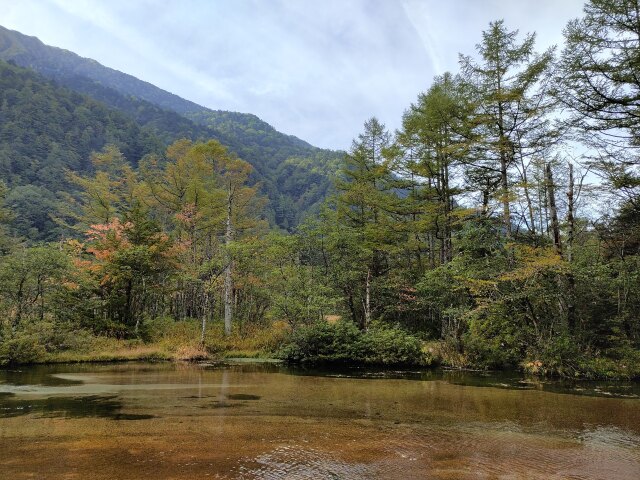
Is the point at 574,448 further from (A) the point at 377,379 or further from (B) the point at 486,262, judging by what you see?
(B) the point at 486,262

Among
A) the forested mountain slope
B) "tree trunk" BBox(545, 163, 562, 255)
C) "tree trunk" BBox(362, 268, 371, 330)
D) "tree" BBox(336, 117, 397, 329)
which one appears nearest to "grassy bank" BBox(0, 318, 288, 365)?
"tree trunk" BBox(362, 268, 371, 330)

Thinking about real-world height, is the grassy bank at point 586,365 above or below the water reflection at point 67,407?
above

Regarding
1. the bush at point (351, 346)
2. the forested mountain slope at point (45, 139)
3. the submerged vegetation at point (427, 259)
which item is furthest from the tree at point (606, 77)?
the forested mountain slope at point (45, 139)

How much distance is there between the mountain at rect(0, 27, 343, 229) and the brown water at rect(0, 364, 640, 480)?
3003 cm

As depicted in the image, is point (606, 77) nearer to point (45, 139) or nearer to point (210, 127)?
point (45, 139)

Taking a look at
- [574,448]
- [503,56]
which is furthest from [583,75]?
[574,448]

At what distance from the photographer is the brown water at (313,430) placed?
14.3 feet

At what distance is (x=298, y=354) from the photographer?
51.2 feet

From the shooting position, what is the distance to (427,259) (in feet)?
78.5

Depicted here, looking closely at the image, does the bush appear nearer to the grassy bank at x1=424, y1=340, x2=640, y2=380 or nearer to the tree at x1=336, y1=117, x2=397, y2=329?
the tree at x1=336, y1=117, x2=397, y2=329

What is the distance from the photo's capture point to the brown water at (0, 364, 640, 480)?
4352 mm

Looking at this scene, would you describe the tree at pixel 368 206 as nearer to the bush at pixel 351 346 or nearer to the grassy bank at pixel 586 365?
A: the bush at pixel 351 346

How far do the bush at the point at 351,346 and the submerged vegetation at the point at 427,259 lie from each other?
57 millimetres

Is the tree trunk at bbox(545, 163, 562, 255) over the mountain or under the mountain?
under
